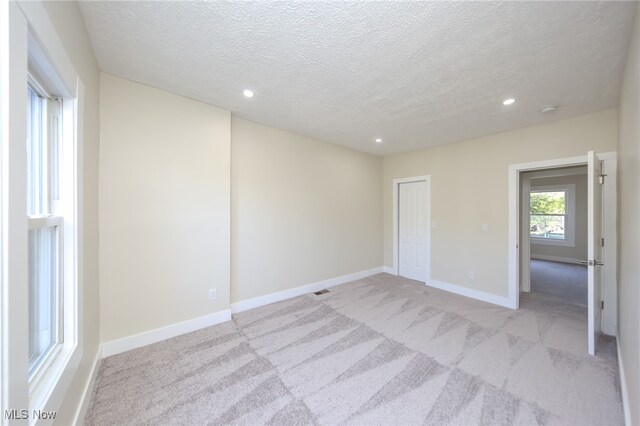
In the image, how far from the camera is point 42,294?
1.25 m

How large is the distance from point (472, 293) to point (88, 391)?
453 centimetres

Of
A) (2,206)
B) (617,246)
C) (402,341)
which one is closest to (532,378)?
(402,341)

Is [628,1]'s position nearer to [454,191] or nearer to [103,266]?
[454,191]

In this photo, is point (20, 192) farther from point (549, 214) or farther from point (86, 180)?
point (549, 214)

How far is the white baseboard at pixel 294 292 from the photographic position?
3.09 metres

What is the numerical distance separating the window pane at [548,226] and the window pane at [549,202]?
16cm

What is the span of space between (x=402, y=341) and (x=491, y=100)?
2.70 m

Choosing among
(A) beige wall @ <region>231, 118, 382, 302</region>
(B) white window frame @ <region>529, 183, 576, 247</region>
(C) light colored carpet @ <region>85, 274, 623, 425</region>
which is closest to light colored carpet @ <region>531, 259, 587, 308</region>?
(B) white window frame @ <region>529, 183, 576, 247</region>

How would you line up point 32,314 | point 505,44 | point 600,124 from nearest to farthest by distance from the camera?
point 32,314
point 505,44
point 600,124

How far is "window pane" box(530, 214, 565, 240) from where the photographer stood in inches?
257

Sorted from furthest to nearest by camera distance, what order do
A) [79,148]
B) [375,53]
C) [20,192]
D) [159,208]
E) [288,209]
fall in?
[288,209]
[159,208]
[375,53]
[79,148]
[20,192]

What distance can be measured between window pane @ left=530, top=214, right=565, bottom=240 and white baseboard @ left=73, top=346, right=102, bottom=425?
965cm

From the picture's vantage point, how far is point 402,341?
239 cm

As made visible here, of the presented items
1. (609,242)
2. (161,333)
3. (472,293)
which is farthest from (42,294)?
(609,242)
